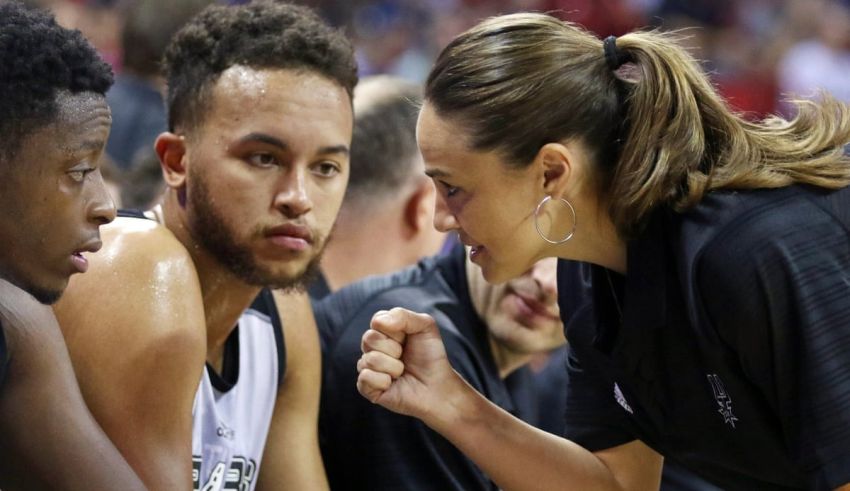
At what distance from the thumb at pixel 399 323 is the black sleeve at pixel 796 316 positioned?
61cm

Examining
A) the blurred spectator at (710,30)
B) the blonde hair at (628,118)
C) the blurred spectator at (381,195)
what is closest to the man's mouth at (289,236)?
the blonde hair at (628,118)

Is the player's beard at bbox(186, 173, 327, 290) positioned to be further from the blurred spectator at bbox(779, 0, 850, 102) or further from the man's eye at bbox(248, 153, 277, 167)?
the blurred spectator at bbox(779, 0, 850, 102)

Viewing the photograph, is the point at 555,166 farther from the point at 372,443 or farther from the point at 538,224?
the point at 372,443

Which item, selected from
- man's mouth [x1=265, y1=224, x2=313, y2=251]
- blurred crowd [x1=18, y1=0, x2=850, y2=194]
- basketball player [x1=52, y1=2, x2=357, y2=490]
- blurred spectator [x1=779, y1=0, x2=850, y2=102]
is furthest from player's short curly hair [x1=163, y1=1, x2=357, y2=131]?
blurred spectator [x1=779, y1=0, x2=850, y2=102]

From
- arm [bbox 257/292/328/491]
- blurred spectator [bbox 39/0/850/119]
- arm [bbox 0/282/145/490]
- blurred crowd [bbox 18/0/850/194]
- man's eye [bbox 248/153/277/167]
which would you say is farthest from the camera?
blurred spectator [bbox 39/0/850/119]

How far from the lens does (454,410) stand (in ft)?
8.58

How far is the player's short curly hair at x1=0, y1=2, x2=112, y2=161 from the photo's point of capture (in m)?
2.06

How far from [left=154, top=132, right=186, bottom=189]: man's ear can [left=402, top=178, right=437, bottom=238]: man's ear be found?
147cm

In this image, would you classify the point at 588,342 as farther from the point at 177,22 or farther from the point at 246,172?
the point at 177,22

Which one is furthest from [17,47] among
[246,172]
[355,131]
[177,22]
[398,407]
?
[177,22]

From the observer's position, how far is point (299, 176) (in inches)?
109

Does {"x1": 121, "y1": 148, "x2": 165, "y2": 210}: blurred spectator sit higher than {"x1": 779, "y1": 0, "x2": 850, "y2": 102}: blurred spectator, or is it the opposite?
{"x1": 121, "y1": 148, "x2": 165, "y2": 210}: blurred spectator

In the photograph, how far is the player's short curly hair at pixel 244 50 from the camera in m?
2.85

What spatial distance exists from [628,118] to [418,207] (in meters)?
1.97
